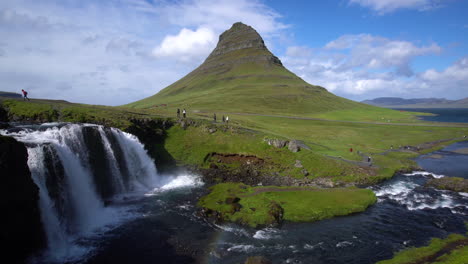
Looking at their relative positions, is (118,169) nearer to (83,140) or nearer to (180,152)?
(83,140)

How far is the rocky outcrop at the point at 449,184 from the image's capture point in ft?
133

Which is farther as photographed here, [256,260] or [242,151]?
[242,151]

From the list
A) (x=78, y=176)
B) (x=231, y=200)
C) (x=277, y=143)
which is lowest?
(x=231, y=200)

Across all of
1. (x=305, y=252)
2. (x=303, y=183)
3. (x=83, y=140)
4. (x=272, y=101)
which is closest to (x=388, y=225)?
(x=305, y=252)

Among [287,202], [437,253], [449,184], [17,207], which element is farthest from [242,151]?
[17,207]

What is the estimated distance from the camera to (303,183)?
43125mm

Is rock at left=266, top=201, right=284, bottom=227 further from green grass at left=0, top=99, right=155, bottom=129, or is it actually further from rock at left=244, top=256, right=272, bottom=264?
green grass at left=0, top=99, right=155, bottom=129

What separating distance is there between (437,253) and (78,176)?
38.6 metres

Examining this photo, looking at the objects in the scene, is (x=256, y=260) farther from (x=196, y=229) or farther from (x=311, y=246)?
(x=196, y=229)

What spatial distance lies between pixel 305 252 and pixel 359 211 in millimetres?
12588

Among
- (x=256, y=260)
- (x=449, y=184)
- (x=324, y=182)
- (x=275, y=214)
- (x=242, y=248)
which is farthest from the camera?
(x=324, y=182)

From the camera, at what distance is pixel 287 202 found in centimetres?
3384

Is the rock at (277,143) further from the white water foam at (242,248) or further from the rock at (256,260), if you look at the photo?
the rock at (256,260)

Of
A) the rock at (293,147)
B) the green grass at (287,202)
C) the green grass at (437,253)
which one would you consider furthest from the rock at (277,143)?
the green grass at (437,253)
